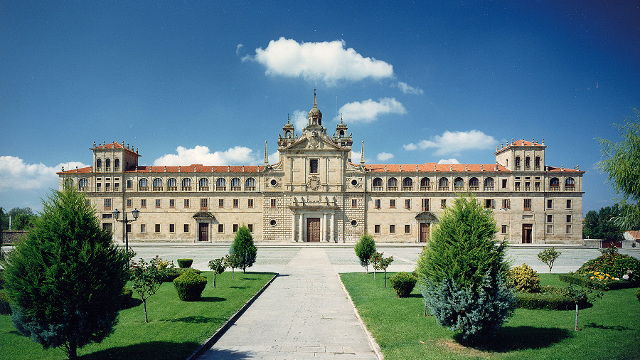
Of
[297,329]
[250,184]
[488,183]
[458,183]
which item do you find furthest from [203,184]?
[297,329]

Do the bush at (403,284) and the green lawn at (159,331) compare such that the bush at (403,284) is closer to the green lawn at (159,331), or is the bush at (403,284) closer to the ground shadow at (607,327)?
the ground shadow at (607,327)

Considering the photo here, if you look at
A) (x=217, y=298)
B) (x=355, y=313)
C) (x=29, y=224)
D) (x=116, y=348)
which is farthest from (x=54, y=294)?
(x=355, y=313)

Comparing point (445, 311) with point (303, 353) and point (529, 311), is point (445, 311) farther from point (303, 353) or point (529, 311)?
point (529, 311)

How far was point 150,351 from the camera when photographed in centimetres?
1045

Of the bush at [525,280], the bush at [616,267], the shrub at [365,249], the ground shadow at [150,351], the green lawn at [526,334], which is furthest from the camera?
the shrub at [365,249]

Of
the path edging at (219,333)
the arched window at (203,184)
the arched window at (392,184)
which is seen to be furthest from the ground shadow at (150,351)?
the arched window at (203,184)

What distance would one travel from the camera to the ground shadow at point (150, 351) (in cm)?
1000

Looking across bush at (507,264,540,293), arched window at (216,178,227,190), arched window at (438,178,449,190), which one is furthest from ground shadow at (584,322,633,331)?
arched window at (216,178,227,190)

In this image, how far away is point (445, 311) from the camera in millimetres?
10578

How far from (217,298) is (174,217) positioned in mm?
43260

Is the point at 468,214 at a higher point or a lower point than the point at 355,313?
higher

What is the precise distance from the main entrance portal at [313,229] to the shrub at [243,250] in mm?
30487

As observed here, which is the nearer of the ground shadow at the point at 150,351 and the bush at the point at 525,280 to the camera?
the ground shadow at the point at 150,351

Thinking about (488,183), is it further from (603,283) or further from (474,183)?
(603,283)
